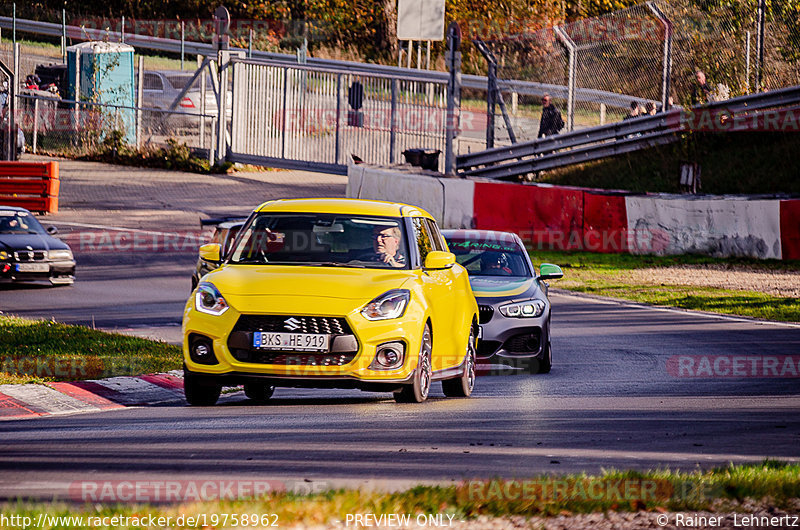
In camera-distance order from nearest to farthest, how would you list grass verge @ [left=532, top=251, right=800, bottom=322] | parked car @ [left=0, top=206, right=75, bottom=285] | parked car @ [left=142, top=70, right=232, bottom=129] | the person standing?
grass verge @ [left=532, top=251, right=800, bottom=322] < parked car @ [left=0, top=206, right=75, bottom=285] < the person standing < parked car @ [left=142, top=70, right=232, bottom=129]

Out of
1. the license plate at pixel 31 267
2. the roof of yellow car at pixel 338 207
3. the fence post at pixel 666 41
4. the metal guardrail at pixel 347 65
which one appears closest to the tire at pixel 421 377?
the roof of yellow car at pixel 338 207

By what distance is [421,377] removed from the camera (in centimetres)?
973

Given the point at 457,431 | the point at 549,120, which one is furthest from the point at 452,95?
the point at 457,431

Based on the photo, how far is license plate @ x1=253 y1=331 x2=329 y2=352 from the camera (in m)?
9.02

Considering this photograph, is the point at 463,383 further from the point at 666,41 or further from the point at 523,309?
the point at 666,41

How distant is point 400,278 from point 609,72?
1701cm

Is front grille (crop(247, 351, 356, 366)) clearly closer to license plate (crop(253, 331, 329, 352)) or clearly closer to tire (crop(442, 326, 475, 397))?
license plate (crop(253, 331, 329, 352))

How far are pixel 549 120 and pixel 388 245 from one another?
1760 centimetres

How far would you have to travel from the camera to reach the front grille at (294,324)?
9031mm

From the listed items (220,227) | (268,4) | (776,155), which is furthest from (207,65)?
(268,4)

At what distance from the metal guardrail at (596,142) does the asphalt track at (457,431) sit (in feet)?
37.6

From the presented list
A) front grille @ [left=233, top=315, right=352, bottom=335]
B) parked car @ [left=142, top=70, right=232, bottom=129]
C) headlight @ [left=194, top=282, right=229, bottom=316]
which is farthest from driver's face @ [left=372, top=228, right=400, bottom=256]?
parked car @ [left=142, top=70, right=232, bottom=129]

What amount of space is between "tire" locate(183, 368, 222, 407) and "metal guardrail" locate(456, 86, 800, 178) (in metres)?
17.3

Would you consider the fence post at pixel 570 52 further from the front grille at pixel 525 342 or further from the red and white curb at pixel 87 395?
the red and white curb at pixel 87 395
